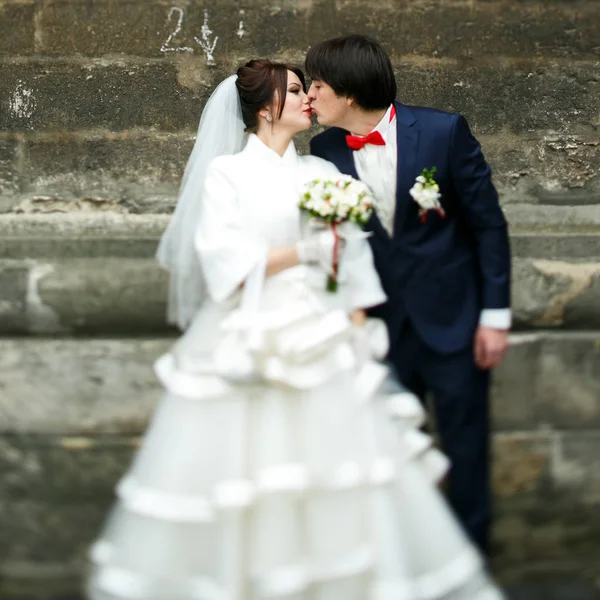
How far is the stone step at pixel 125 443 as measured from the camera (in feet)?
11.5

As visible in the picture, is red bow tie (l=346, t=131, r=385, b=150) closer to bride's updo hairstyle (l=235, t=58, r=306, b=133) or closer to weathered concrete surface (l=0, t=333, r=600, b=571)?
bride's updo hairstyle (l=235, t=58, r=306, b=133)

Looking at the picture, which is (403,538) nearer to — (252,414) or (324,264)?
(252,414)

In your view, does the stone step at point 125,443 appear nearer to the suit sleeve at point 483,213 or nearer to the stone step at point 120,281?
the stone step at point 120,281

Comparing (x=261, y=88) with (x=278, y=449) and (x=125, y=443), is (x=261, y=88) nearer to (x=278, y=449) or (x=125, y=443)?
(x=278, y=449)

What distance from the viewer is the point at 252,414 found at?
2.71m

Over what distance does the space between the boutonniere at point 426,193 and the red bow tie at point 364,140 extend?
0.20m

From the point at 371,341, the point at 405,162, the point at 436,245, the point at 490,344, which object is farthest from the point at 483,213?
the point at 371,341

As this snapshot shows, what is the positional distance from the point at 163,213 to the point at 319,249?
3.74ft

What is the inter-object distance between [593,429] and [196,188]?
5.99 ft

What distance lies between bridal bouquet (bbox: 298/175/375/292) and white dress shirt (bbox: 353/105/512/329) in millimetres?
195

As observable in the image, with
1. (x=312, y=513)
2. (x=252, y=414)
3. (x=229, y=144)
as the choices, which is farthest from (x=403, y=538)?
(x=229, y=144)

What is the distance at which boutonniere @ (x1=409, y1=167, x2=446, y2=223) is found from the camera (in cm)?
284

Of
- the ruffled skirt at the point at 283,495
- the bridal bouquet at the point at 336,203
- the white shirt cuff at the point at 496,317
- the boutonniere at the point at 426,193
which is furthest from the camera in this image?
the white shirt cuff at the point at 496,317

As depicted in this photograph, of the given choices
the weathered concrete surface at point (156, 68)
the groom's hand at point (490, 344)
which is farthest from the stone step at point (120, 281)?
the groom's hand at point (490, 344)
